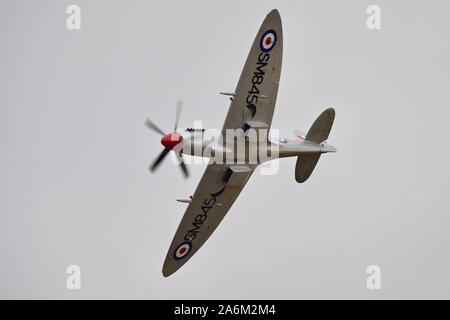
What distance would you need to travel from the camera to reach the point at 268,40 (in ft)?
87.6

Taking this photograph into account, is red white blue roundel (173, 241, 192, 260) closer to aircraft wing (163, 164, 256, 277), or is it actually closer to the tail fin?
aircraft wing (163, 164, 256, 277)

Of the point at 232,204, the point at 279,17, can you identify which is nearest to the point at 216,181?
the point at 232,204

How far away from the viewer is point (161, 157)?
88.0 feet

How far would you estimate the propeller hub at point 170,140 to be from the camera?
26.4 meters

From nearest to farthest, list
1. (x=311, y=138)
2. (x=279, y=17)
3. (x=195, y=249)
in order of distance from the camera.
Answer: (x=279, y=17)
(x=311, y=138)
(x=195, y=249)

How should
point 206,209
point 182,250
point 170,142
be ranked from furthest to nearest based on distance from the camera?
point 182,250 → point 206,209 → point 170,142

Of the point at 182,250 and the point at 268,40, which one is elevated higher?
the point at 268,40

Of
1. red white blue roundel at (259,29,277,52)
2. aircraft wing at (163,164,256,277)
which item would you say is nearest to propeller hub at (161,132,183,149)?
aircraft wing at (163,164,256,277)

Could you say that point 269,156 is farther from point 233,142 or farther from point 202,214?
point 202,214

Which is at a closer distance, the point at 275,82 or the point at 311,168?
the point at 275,82

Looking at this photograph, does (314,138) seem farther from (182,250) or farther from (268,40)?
(182,250)

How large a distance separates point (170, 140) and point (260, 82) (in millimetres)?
3306

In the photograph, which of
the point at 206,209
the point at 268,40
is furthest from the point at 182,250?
the point at 268,40

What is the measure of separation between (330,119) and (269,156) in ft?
7.54
